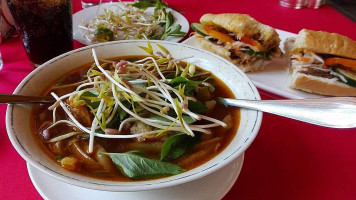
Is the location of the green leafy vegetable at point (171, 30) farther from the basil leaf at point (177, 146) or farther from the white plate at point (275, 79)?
the basil leaf at point (177, 146)

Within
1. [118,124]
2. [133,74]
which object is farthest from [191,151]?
[133,74]

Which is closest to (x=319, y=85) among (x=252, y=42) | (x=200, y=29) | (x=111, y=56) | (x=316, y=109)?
(x=252, y=42)

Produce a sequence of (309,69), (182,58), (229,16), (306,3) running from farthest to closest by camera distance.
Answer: (306,3) < (229,16) < (309,69) < (182,58)

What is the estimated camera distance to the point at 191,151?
3.75 feet

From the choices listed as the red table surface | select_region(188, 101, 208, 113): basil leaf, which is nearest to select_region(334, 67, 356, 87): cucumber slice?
the red table surface

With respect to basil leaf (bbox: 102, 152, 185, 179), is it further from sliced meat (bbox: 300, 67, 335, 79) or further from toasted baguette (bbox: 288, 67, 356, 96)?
sliced meat (bbox: 300, 67, 335, 79)

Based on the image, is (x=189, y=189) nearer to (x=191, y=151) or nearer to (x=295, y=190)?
(x=191, y=151)

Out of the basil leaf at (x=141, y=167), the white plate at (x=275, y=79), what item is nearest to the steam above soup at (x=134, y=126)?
the basil leaf at (x=141, y=167)

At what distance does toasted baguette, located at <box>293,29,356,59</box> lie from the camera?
1906mm

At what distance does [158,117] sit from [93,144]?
9.9 inches

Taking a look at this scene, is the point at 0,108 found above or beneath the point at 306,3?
beneath

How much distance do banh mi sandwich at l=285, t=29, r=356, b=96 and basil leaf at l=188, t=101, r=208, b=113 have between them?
818 mm

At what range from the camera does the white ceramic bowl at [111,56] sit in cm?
91

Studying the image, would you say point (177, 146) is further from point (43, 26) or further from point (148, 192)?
point (43, 26)
